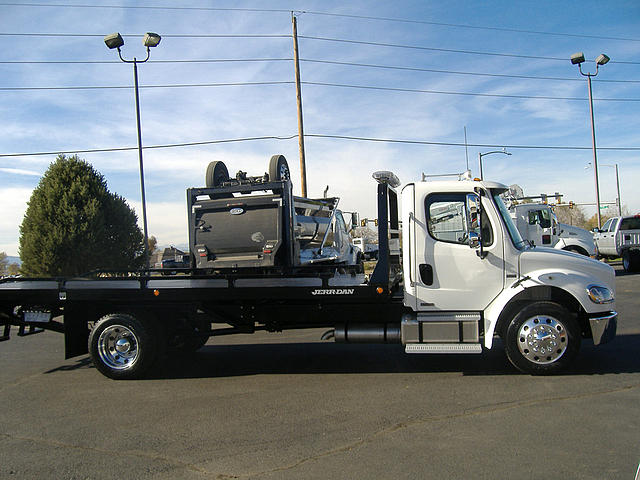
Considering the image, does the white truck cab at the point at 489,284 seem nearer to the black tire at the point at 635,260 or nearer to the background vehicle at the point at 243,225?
the background vehicle at the point at 243,225

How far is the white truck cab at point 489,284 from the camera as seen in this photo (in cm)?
605

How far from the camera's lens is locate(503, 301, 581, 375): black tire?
5.99 m

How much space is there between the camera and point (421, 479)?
12.2 feet

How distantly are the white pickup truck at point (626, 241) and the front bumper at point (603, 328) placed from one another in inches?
629

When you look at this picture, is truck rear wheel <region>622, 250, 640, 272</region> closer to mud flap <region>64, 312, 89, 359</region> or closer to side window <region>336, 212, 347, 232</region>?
side window <region>336, 212, 347, 232</region>

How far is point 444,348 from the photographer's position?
616cm

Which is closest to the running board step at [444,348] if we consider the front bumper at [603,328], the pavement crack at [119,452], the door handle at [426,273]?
the door handle at [426,273]

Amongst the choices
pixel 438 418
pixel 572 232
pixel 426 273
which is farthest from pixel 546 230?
pixel 438 418

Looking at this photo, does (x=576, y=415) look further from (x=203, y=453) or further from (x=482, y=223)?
(x=203, y=453)

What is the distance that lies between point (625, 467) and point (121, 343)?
5.83m

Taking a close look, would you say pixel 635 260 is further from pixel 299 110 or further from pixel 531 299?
pixel 531 299

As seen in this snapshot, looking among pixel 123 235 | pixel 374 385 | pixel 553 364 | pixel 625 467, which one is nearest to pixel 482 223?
pixel 553 364

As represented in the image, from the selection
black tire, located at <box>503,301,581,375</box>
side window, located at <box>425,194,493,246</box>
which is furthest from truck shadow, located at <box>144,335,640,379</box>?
side window, located at <box>425,194,493,246</box>

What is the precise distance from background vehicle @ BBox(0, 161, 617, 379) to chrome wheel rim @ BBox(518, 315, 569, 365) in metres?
0.01
